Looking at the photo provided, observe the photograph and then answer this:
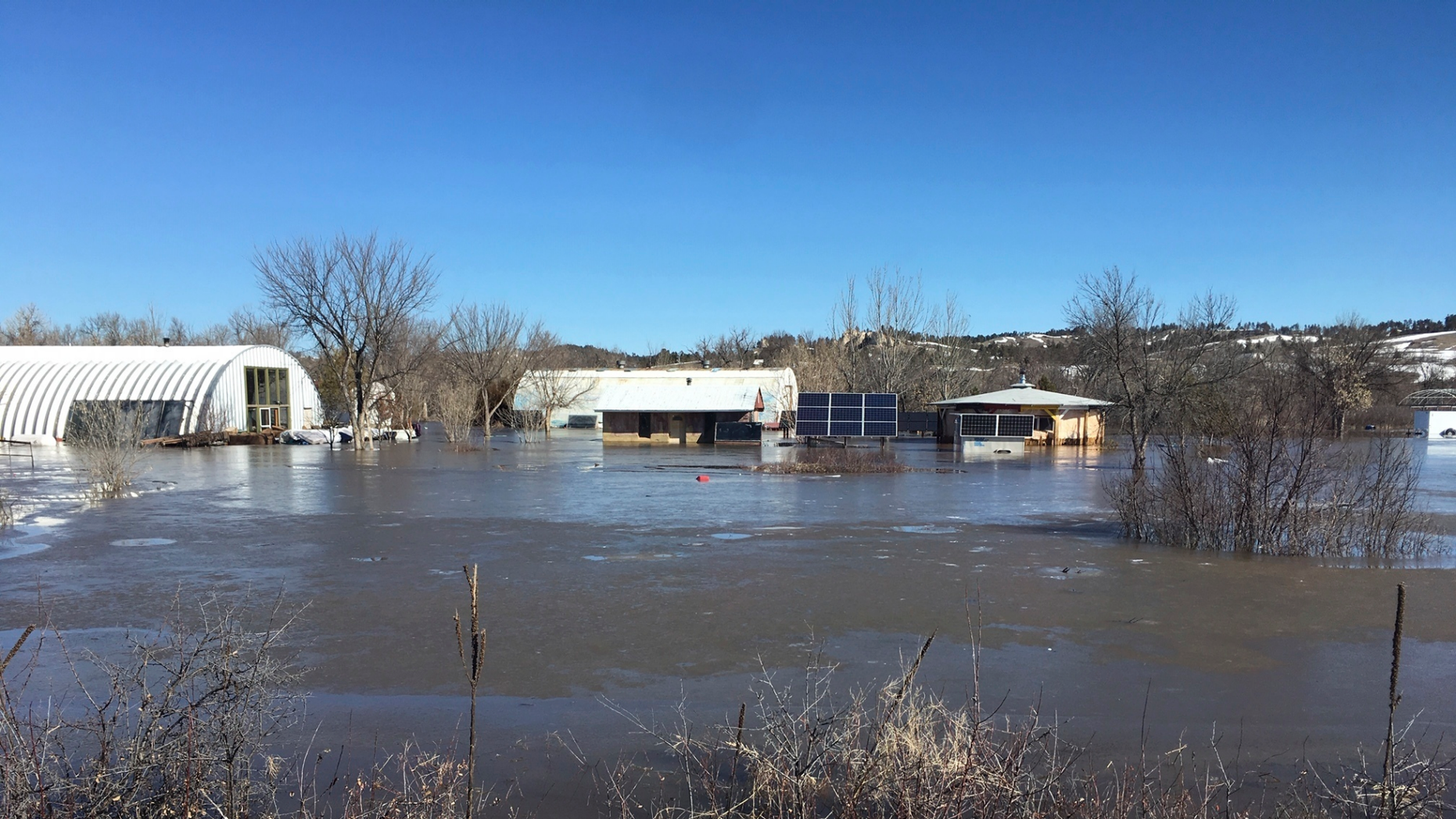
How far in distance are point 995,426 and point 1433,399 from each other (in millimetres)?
47131

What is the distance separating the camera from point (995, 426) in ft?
136

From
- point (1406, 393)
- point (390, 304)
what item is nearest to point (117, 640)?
point (390, 304)

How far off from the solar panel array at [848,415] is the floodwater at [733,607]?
57.6 feet

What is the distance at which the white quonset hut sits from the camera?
43438mm

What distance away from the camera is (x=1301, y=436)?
42.2 ft

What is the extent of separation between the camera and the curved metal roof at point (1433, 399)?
65062mm

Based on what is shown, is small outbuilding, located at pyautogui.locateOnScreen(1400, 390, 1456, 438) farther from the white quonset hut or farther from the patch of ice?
the white quonset hut

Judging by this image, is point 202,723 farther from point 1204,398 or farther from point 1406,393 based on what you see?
point 1406,393

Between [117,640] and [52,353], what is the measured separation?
163ft

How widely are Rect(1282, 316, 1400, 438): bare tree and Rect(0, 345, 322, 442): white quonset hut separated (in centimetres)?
5866

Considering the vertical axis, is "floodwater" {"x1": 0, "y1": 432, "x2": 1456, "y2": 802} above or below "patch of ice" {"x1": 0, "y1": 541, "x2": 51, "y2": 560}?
below

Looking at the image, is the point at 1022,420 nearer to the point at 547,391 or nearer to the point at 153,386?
the point at 547,391

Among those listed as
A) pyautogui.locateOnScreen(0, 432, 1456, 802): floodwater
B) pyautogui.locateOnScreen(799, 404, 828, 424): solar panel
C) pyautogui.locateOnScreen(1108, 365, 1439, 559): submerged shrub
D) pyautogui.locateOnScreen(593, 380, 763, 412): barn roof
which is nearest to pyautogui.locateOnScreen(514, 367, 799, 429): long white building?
pyautogui.locateOnScreen(593, 380, 763, 412): barn roof

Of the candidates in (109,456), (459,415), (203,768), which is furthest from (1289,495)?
(459,415)
